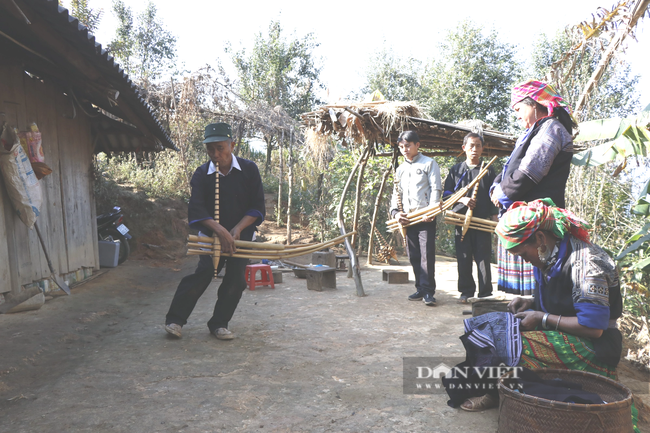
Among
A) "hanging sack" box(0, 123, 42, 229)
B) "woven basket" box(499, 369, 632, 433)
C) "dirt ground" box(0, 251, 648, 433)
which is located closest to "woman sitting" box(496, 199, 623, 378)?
"woven basket" box(499, 369, 632, 433)

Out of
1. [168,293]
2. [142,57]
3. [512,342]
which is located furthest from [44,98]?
[142,57]

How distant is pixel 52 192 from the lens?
18.6ft

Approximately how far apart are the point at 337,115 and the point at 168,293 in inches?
129

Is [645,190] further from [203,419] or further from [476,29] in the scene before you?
[476,29]

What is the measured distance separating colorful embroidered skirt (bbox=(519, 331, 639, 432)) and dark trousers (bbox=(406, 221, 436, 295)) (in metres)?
2.82

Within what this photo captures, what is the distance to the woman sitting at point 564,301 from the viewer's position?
214cm

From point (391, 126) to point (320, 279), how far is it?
7.24 ft

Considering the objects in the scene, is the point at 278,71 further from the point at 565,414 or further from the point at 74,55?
the point at 565,414

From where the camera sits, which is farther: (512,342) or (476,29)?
(476,29)

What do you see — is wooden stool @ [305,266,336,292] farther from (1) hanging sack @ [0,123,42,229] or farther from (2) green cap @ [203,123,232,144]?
(1) hanging sack @ [0,123,42,229]

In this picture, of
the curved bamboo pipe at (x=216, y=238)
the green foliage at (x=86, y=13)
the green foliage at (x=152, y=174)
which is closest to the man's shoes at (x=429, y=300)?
the curved bamboo pipe at (x=216, y=238)

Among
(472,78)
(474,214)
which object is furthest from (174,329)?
(472,78)

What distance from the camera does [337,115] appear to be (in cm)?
619

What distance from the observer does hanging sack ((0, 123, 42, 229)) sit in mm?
4457
